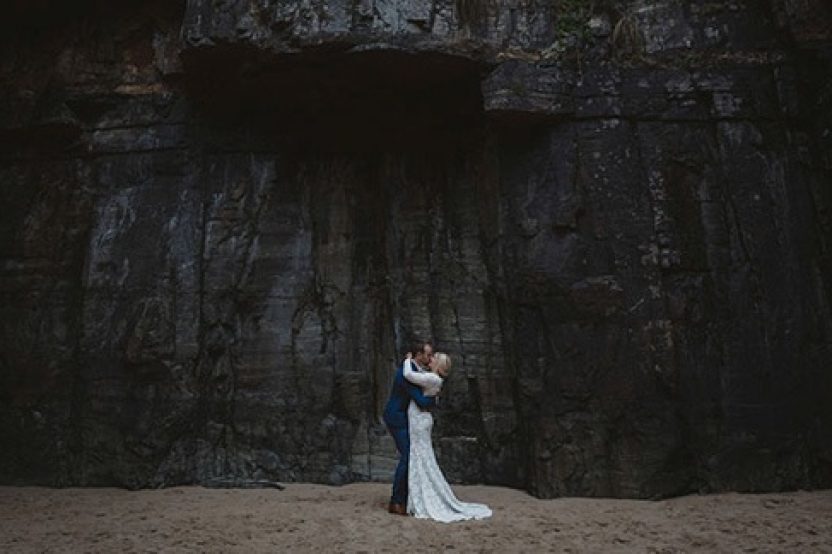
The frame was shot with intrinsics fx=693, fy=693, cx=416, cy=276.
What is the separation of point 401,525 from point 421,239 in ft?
15.3

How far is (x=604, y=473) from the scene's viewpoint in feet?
26.6

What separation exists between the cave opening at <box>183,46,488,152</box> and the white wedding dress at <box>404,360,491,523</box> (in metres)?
4.12

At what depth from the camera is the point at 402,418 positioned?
7.56 meters

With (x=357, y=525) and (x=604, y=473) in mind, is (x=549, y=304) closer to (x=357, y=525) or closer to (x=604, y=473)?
(x=604, y=473)

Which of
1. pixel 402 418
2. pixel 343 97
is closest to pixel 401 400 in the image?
pixel 402 418

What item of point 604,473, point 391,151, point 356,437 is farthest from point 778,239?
point 356,437

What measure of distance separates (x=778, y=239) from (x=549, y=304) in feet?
9.62

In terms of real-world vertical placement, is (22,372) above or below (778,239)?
below

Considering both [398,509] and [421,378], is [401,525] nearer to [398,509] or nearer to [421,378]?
[398,509]

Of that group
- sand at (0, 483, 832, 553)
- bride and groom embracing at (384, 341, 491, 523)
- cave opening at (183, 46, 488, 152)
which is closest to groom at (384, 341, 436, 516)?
bride and groom embracing at (384, 341, 491, 523)

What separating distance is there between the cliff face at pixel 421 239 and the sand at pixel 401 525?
0.67 metres

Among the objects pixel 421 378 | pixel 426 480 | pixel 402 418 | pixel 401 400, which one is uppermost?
pixel 421 378

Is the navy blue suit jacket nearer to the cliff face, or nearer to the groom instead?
the groom

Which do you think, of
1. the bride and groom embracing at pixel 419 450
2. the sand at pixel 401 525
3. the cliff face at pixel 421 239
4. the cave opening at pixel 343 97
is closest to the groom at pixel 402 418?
the bride and groom embracing at pixel 419 450
